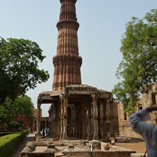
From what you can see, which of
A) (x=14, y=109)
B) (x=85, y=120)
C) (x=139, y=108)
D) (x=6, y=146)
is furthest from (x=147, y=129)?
(x=14, y=109)

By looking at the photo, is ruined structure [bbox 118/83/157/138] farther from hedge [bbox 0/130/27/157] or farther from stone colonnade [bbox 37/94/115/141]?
hedge [bbox 0/130/27/157]

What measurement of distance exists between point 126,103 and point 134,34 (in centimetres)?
566

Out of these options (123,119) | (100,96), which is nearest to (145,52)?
(100,96)

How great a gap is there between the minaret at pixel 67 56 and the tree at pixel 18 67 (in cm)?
1623

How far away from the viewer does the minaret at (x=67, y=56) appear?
117ft

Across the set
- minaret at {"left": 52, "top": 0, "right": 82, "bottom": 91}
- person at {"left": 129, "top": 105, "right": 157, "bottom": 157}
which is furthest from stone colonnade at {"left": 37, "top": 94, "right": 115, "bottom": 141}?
person at {"left": 129, "top": 105, "right": 157, "bottom": 157}

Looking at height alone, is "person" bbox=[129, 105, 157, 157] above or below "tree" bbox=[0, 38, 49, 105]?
below

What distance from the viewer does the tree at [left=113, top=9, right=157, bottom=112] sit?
15.2 metres

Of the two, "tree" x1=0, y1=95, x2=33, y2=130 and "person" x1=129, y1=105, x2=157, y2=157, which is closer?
"person" x1=129, y1=105, x2=157, y2=157

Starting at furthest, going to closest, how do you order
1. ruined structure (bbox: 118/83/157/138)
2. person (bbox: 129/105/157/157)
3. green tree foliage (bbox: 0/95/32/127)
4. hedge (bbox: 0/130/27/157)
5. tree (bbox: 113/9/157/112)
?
green tree foliage (bbox: 0/95/32/127), ruined structure (bbox: 118/83/157/138), tree (bbox: 113/9/157/112), hedge (bbox: 0/130/27/157), person (bbox: 129/105/157/157)

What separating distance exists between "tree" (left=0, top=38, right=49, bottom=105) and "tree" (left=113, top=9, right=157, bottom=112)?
752cm

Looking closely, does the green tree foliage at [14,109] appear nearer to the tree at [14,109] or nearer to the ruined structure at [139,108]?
the tree at [14,109]

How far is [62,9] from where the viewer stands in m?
40.2

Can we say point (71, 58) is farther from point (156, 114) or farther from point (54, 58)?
point (156, 114)
